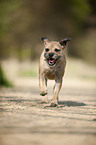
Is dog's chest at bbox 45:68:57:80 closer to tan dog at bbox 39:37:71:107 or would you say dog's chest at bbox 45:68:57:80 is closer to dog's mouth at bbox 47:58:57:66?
tan dog at bbox 39:37:71:107

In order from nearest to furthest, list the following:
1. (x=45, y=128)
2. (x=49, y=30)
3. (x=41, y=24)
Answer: (x=45, y=128)
(x=49, y=30)
(x=41, y=24)

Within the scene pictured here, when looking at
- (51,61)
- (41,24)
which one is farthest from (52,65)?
(41,24)

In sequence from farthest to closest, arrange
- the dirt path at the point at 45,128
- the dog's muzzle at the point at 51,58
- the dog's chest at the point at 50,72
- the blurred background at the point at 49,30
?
the blurred background at the point at 49,30, the dog's chest at the point at 50,72, the dog's muzzle at the point at 51,58, the dirt path at the point at 45,128

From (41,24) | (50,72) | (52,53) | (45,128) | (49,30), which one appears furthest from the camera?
(41,24)

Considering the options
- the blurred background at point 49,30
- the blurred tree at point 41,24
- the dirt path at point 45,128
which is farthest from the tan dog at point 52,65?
the blurred tree at point 41,24

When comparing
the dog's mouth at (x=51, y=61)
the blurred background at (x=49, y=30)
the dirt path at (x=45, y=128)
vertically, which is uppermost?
the blurred background at (x=49, y=30)

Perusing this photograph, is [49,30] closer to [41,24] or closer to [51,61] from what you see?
[41,24]

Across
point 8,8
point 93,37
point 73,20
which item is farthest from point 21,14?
point 8,8

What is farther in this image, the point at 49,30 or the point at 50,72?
the point at 49,30

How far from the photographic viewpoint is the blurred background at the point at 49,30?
29391mm

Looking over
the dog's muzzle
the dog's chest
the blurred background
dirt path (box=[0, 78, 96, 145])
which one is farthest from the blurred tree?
dirt path (box=[0, 78, 96, 145])

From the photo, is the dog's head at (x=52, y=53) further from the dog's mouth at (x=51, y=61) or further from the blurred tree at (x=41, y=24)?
the blurred tree at (x=41, y=24)

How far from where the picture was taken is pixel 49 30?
29.7 meters

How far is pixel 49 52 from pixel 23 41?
23.9 metres
